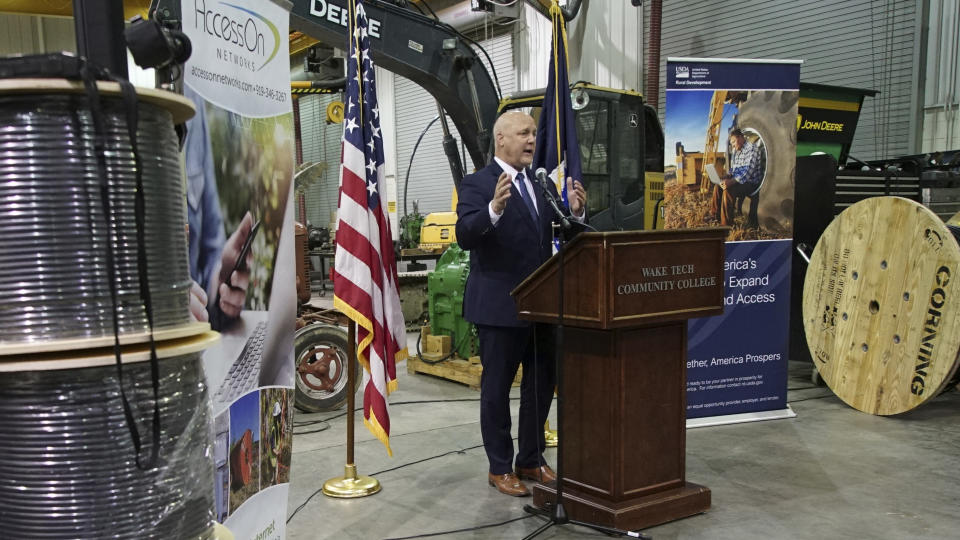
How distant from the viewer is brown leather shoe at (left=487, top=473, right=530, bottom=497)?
3.41m

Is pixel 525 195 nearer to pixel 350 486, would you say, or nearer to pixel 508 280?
pixel 508 280

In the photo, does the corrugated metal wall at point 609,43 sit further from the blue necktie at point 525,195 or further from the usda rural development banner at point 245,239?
the usda rural development banner at point 245,239

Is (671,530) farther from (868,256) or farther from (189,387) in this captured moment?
(868,256)

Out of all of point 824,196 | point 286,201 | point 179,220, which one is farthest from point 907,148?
point 179,220

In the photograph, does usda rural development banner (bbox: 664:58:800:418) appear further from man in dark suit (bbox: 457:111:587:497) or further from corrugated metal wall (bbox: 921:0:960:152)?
corrugated metal wall (bbox: 921:0:960:152)

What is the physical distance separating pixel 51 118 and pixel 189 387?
1.67ft

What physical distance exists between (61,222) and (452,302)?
5357 millimetres

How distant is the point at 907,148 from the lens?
7352 mm

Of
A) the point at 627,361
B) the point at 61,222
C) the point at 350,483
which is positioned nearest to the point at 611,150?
the point at 627,361

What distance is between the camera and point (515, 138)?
338cm

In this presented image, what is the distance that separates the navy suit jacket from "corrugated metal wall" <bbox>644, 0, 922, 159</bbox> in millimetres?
5806

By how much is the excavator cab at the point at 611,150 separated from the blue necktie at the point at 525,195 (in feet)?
9.70

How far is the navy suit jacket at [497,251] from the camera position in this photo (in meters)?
3.33

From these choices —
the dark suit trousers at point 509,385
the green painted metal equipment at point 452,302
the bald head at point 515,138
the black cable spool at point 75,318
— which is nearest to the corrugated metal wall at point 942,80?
the green painted metal equipment at point 452,302
